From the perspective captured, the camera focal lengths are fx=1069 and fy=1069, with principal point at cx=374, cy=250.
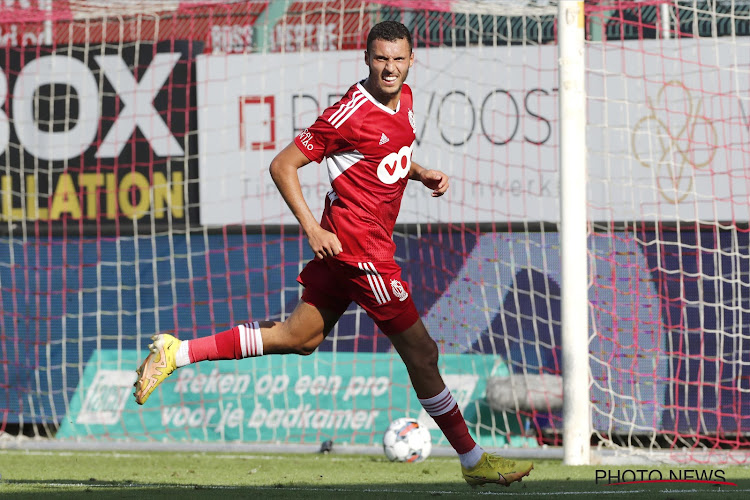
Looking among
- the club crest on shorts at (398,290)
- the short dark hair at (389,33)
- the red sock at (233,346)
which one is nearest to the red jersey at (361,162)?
the club crest on shorts at (398,290)

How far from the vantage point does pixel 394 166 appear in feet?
14.8

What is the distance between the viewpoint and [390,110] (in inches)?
176

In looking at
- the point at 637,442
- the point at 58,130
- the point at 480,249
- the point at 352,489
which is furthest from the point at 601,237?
the point at 58,130

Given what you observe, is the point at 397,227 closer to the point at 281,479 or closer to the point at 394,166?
the point at 281,479

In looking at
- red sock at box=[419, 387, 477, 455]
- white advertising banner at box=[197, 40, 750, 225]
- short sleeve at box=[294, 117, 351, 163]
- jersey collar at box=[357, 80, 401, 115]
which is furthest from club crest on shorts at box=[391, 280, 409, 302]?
white advertising banner at box=[197, 40, 750, 225]

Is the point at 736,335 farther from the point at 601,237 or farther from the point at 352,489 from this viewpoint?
the point at 352,489

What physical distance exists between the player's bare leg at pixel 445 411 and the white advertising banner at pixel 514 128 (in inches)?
133

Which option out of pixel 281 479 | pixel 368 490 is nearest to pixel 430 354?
pixel 368 490

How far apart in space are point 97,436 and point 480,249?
344 cm

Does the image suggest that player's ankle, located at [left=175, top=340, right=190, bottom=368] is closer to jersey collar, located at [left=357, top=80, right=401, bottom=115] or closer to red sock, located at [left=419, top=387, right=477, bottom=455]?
red sock, located at [left=419, top=387, right=477, bottom=455]

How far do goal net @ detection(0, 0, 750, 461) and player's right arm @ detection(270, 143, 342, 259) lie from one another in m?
3.71

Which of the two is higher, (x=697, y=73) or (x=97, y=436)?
(x=697, y=73)

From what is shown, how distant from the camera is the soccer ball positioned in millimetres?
6797

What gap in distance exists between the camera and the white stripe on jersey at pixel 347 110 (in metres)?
4.39
